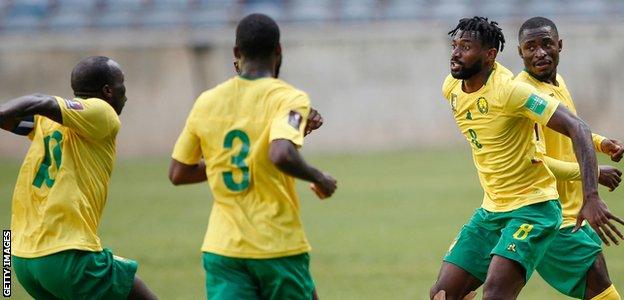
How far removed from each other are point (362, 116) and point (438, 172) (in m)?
4.82

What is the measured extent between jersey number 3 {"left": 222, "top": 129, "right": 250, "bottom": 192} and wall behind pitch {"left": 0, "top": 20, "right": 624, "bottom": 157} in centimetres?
2118

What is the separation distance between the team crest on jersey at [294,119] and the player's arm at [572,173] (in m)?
2.36

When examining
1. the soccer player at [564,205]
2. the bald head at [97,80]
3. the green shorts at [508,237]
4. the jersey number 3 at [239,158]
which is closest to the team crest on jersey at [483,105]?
the soccer player at [564,205]

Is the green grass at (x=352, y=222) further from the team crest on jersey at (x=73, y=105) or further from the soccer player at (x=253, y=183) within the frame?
the soccer player at (x=253, y=183)

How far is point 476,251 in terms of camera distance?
7957 mm

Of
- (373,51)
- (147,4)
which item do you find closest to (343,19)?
(373,51)

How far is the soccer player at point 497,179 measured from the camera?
7.59m

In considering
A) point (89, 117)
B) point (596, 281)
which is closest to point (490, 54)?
point (596, 281)

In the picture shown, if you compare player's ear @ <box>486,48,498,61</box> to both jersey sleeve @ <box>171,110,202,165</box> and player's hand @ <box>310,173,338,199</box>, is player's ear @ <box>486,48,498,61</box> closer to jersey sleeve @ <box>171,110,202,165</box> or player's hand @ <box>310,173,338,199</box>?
player's hand @ <box>310,173,338,199</box>

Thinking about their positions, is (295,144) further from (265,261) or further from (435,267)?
(435,267)

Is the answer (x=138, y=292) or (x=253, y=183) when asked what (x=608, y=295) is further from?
(x=138, y=292)

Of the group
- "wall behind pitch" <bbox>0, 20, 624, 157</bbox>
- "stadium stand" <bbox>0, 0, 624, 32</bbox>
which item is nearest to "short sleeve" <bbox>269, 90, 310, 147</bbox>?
"wall behind pitch" <bbox>0, 20, 624, 157</bbox>

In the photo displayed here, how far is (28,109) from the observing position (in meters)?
6.61

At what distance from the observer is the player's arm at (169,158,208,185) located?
21.3 feet
